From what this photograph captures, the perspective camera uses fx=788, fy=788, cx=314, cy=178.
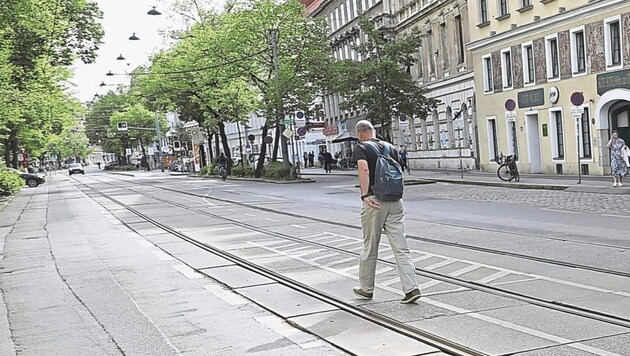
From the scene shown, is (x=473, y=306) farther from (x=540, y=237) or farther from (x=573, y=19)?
(x=573, y=19)

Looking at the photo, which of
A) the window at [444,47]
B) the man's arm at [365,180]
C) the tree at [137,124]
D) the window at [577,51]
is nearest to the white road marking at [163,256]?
the man's arm at [365,180]

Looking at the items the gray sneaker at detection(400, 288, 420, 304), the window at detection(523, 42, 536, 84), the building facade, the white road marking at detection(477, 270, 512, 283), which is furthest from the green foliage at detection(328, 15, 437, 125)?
the gray sneaker at detection(400, 288, 420, 304)

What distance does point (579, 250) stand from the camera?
1145 cm

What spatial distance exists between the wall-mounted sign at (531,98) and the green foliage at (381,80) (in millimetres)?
4751

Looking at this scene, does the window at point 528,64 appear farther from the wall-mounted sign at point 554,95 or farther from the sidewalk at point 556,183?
the sidewalk at point 556,183

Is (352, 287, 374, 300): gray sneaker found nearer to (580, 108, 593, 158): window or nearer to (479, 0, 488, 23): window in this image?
(580, 108, 593, 158): window

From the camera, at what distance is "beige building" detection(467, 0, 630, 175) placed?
28.3 m

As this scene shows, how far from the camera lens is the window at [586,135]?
3020cm

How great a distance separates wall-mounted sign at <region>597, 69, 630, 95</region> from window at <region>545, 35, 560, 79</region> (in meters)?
2.80

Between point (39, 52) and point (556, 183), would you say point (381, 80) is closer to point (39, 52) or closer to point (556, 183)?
point (556, 183)

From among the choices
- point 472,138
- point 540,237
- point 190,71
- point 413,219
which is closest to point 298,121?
point 472,138

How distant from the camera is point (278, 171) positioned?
42.7 m

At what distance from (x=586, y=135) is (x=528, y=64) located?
4.84m

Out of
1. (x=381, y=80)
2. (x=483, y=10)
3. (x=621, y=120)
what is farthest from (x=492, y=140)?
(x=621, y=120)
